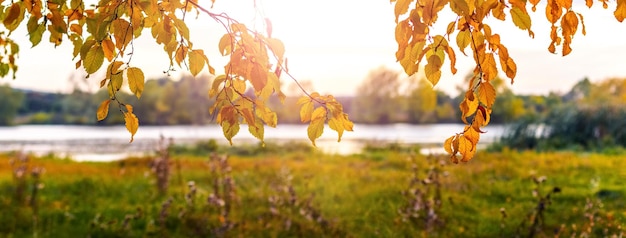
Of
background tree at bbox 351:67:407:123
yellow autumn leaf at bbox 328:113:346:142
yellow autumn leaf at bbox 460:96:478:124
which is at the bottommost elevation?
yellow autumn leaf at bbox 328:113:346:142

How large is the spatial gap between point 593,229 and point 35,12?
18.7ft

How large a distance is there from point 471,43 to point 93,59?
3.98ft

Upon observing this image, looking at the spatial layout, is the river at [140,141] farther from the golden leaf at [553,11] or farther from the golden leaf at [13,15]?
the golden leaf at [13,15]

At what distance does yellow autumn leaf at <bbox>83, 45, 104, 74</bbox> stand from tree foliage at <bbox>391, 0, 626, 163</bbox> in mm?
927

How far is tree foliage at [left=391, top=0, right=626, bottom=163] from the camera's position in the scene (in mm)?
1812

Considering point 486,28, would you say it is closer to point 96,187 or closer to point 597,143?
point 96,187

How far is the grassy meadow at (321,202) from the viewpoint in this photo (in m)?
6.25

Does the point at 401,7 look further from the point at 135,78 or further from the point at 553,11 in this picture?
the point at 135,78

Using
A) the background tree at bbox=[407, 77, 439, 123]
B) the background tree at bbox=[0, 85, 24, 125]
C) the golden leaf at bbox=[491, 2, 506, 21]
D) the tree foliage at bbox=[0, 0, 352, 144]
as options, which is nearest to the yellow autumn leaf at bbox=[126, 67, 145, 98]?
the tree foliage at bbox=[0, 0, 352, 144]

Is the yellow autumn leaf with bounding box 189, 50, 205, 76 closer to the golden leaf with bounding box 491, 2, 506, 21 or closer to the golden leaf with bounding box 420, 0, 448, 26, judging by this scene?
the golden leaf with bounding box 420, 0, 448, 26

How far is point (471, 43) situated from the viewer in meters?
1.99

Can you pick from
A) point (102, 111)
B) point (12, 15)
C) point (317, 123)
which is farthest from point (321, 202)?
point (12, 15)

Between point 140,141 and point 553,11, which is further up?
point 553,11

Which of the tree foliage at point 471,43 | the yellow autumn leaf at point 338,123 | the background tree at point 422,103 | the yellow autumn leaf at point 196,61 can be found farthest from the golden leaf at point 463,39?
the background tree at point 422,103
